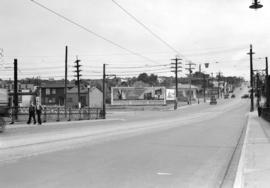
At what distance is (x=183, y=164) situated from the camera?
1369cm

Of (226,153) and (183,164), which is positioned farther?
(226,153)

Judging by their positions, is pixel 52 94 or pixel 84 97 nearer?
pixel 84 97

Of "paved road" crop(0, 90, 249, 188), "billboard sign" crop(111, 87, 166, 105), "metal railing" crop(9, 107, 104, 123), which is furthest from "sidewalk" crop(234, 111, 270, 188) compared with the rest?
"billboard sign" crop(111, 87, 166, 105)

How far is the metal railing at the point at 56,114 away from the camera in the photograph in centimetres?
3925

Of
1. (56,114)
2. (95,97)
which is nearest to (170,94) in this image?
(95,97)

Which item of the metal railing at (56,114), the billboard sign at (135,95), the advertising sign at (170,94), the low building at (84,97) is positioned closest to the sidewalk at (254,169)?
the metal railing at (56,114)

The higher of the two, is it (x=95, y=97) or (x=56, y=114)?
(x=95, y=97)

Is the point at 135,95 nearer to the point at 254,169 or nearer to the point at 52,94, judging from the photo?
the point at 52,94

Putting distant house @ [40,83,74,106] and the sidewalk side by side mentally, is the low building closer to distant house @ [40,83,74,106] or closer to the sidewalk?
distant house @ [40,83,74,106]

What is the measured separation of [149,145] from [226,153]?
10.6 feet

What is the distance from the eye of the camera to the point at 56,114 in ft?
155

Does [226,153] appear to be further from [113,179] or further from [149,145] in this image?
[113,179]

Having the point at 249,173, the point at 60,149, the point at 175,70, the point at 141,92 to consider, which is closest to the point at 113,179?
the point at 249,173

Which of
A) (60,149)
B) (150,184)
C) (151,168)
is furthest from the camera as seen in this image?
(60,149)
